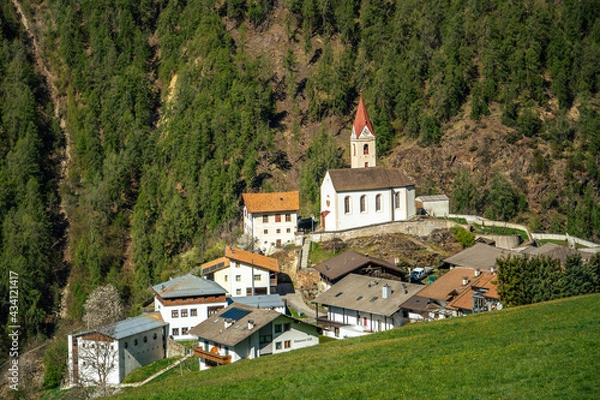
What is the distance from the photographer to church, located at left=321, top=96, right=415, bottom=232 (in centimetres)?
7181

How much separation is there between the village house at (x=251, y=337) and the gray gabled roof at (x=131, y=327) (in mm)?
6824

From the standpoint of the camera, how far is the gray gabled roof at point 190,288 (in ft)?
193

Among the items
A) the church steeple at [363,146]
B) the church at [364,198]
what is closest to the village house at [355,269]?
the church at [364,198]

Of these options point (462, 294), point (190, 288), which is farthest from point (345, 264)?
point (462, 294)

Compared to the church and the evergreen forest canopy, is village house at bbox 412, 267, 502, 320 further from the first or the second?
the evergreen forest canopy

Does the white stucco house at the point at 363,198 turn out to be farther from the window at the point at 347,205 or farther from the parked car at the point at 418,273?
the parked car at the point at 418,273

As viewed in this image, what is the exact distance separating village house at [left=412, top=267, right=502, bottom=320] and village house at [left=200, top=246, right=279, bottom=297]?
637 inches

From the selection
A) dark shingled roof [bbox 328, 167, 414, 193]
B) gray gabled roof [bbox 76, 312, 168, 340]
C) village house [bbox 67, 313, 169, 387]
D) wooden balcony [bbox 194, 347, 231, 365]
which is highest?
dark shingled roof [bbox 328, 167, 414, 193]

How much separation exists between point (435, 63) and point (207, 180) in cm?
3389

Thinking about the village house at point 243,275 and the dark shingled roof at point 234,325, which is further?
the village house at point 243,275

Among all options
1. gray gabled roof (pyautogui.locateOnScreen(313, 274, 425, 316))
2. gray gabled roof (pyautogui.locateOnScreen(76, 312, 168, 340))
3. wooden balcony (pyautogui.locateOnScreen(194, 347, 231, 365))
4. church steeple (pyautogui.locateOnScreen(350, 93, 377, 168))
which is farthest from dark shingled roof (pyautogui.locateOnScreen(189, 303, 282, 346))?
church steeple (pyautogui.locateOnScreen(350, 93, 377, 168))

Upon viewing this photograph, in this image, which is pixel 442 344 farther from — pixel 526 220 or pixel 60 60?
pixel 60 60

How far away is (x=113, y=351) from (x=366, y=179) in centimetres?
2930

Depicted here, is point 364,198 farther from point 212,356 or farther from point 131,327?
point 212,356
